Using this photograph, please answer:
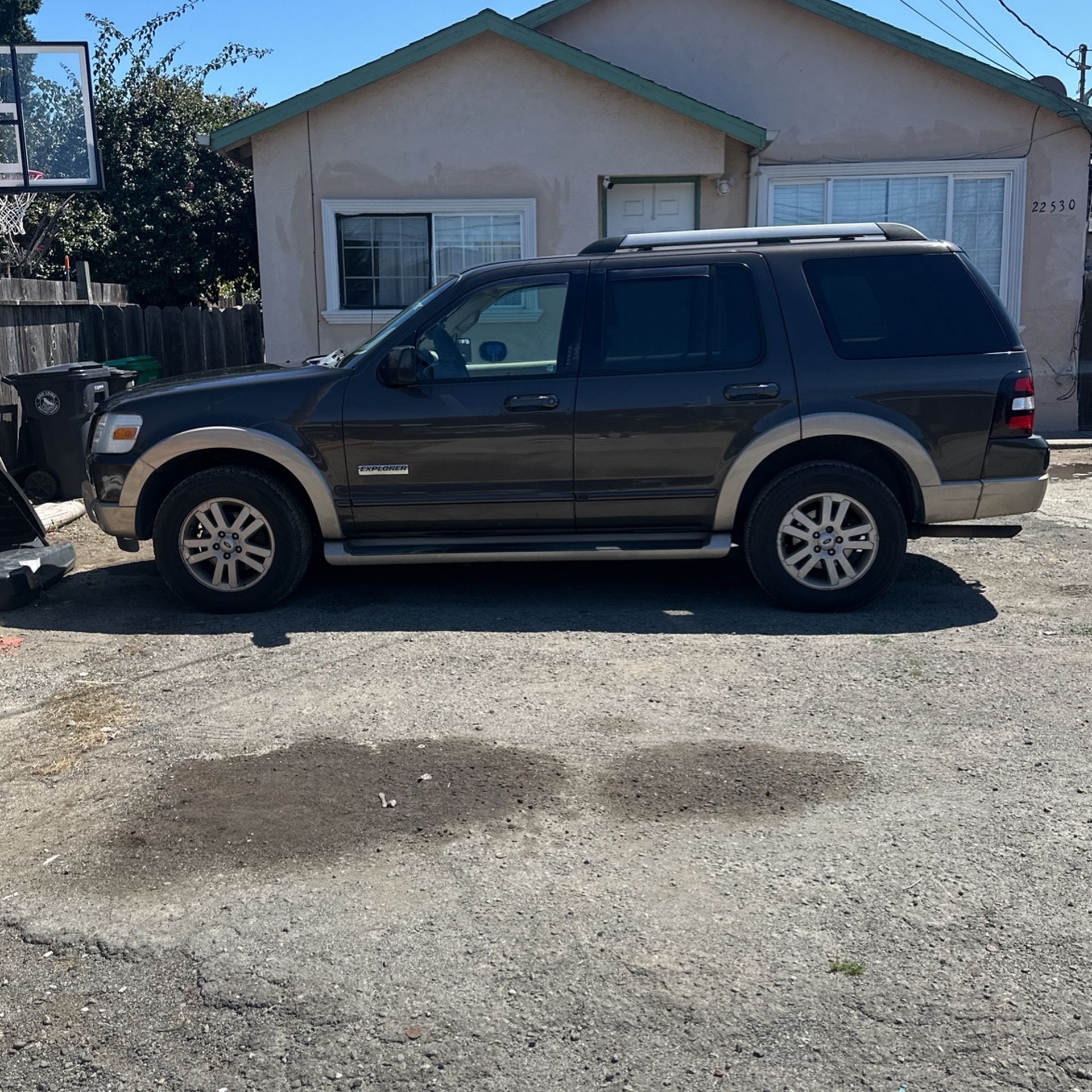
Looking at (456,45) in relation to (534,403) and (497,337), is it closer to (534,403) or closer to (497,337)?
(497,337)

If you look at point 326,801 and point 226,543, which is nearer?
point 326,801

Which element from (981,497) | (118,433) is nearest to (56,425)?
(118,433)

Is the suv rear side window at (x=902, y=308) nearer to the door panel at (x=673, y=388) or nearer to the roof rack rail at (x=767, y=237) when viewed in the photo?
the roof rack rail at (x=767, y=237)

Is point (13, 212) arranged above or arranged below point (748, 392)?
above

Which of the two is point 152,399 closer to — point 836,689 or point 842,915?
point 836,689

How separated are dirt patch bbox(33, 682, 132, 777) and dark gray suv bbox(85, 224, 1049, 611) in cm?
137

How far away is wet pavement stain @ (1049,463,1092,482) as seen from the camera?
1101cm

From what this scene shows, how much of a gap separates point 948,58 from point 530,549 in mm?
8855

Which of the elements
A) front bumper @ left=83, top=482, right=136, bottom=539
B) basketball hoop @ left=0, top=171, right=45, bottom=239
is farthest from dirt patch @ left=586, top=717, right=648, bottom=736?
basketball hoop @ left=0, top=171, right=45, bottom=239

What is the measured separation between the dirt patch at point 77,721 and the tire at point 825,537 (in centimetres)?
340

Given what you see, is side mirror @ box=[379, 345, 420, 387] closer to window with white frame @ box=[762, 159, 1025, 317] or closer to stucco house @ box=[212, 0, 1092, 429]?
stucco house @ box=[212, 0, 1092, 429]

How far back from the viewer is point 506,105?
40.5 ft

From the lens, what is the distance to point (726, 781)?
4395 millimetres

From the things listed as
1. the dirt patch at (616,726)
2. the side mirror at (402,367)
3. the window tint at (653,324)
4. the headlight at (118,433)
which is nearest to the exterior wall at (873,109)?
the window tint at (653,324)
